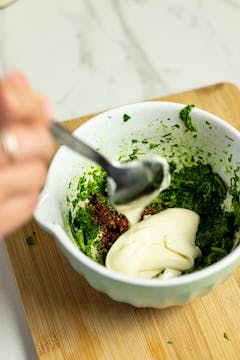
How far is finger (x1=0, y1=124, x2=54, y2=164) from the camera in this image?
0.74m

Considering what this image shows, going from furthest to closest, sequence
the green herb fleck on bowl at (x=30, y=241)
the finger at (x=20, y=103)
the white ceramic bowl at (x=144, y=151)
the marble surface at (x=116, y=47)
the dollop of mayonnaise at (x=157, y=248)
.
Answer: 1. the marble surface at (x=116, y=47)
2. the green herb fleck on bowl at (x=30, y=241)
3. the dollop of mayonnaise at (x=157, y=248)
4. the white ceramic bowl at (x=144, y=151)
5. the finger at (x=20, y=103)

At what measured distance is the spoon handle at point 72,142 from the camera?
81 centimetres

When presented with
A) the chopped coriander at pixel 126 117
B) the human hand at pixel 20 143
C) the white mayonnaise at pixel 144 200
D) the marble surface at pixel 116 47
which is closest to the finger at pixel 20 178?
the human hand at pixel 20 143

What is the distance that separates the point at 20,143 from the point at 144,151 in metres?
0.49

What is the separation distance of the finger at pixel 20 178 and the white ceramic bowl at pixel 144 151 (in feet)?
0.58

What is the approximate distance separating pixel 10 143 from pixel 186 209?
503mm

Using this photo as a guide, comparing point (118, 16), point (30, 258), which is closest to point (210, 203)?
point (30, 258)

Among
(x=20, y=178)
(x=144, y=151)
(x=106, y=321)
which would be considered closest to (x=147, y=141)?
(x=144, y=151)

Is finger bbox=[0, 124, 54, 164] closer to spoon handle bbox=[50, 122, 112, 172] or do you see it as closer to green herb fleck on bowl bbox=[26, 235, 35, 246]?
spoon handle bbox=[50, 122, 112, 172]

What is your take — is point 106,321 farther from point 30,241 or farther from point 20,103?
point 20,103

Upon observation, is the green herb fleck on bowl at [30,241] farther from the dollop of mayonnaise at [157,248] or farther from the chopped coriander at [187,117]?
the chopped coriander at [187,117]

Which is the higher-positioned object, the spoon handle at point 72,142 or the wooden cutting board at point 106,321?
the spoon handle at point 72,142

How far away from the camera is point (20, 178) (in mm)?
781

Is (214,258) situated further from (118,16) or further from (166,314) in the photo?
(118,16)
